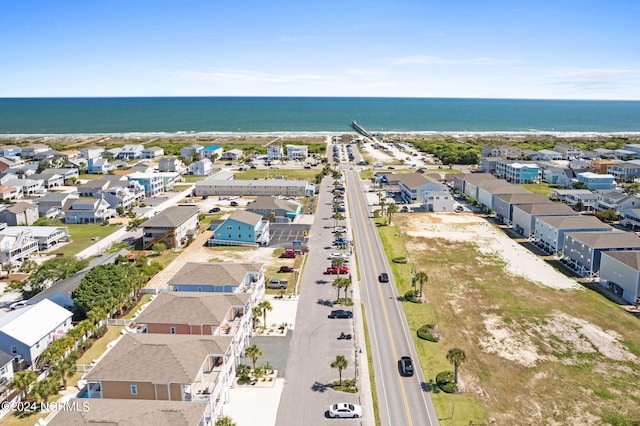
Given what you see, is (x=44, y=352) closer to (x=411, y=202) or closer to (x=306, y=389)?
(x=306, y=389)

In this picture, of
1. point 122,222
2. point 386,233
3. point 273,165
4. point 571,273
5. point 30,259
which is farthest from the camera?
point 273,165

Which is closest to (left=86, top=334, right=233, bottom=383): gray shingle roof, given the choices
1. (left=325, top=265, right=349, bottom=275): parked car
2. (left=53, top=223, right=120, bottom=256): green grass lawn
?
(left=325, top=265, right=349, bottom=275): parked car

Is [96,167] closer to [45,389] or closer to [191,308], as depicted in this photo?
[191,308]

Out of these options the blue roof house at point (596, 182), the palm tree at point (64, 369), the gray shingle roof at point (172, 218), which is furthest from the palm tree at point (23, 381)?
the blue roof house at point (596, 182)

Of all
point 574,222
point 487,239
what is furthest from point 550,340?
point 487,239

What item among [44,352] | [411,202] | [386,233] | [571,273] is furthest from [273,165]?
[44,352]

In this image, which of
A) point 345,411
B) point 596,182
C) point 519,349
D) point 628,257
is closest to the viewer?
point 345,411
